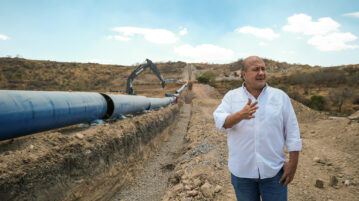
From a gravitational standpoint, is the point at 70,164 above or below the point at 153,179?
above

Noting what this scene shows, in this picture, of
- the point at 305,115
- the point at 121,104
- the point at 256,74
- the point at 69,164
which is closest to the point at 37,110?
the point at 69,164

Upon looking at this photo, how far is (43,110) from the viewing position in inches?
192

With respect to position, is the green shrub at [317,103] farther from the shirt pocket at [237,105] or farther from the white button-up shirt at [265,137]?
the shirt pocket at [237,105]

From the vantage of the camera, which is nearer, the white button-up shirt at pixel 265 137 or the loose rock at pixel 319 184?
the white button-up shirt at pixel 265 137

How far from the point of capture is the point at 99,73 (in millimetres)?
53531

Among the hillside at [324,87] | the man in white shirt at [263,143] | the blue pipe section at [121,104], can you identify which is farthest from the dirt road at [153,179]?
the hillside at [324,87]

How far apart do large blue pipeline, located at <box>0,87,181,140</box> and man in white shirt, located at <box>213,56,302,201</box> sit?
4414 millimetres

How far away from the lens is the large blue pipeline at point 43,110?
13.8 feet

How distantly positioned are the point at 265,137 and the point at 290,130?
285 mm

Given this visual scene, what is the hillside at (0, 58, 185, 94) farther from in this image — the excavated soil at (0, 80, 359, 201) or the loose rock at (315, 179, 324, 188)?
the loose rock at (315, 179, 324, 188)

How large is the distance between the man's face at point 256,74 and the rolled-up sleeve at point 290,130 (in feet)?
1.02

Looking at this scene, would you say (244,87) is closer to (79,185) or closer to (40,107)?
(79,185)

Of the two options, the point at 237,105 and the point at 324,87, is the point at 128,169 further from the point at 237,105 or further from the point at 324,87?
the point at 324,87

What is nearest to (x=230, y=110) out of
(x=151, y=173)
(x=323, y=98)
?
→ (x=151, y=173)
